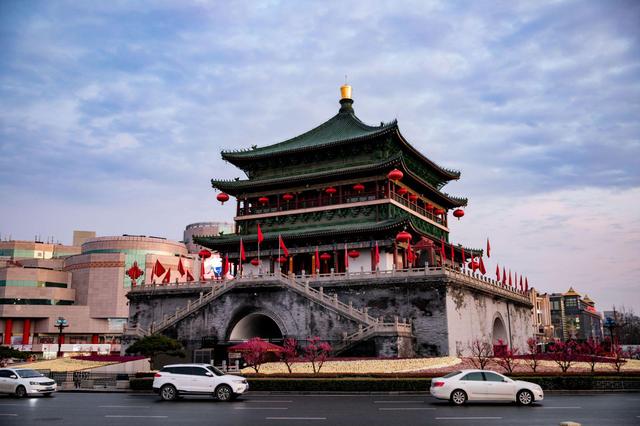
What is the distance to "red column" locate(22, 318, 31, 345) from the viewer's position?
283ft

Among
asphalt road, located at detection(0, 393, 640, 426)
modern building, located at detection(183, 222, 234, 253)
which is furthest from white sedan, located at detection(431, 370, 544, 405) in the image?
modern building, located at detection(183, 222, 234, 253)

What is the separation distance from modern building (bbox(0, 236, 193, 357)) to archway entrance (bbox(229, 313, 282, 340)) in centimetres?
4490

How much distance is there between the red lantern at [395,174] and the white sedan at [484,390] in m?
26.1

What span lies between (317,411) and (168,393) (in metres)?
7.18

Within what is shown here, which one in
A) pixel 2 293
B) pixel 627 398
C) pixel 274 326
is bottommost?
pixel 627 398

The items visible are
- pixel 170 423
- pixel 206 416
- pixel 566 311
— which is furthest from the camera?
pixel 566 311

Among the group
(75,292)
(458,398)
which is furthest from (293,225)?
(75,292)

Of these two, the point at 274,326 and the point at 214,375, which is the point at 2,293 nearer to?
the point at 274,326

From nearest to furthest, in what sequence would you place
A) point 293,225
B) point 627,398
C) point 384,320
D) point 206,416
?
point 206,416 → point 627,398 → point 384,320 → point 293,225

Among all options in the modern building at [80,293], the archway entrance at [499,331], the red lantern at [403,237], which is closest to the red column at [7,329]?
the modern building at [80,293]

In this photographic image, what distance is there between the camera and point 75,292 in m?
93.1

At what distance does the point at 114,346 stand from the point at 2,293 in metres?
21.8

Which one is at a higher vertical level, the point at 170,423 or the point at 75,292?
the point at 75,292

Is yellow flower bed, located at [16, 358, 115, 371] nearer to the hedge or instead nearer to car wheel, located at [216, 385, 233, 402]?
the hedge
